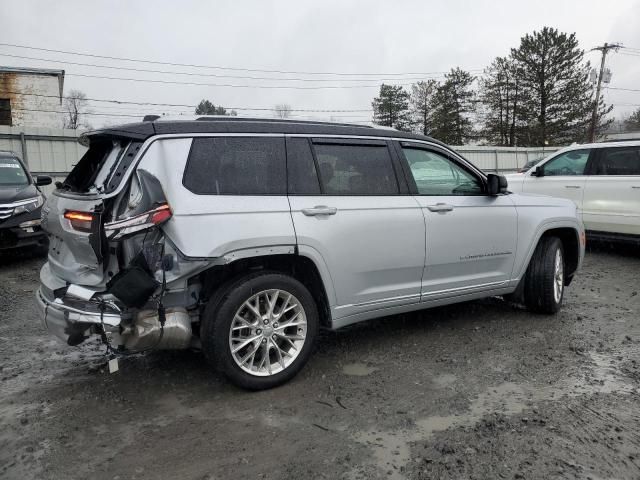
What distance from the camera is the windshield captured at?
28.9ft

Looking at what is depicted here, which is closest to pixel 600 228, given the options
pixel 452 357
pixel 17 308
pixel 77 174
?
pixel 452 357

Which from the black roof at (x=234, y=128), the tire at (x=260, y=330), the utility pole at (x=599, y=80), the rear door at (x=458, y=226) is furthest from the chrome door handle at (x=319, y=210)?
the utility pole at (x=599, y=80)

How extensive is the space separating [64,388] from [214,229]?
1688 mm

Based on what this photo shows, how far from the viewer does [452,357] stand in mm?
4352

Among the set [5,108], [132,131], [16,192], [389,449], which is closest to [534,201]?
[389,449]

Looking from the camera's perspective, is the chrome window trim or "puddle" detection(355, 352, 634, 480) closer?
"puddle" detection(355, 352, 634, 480)

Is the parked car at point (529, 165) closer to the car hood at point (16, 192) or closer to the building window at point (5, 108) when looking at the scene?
the car hood at point (16, 192)

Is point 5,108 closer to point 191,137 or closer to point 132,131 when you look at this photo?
point 132,131

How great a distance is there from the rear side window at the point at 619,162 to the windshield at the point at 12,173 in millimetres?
9450

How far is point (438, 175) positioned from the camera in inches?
185

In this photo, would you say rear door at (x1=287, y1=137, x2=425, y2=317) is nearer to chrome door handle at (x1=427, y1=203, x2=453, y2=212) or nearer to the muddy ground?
chrome door handle at (x1=427, y1=203, x2=453, y2=212)

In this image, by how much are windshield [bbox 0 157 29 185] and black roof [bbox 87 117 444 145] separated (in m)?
5.92

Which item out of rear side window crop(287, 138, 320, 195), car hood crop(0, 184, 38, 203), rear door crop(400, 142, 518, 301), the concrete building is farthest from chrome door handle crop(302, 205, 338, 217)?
the concrete building

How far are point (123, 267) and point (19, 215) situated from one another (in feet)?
18.6
